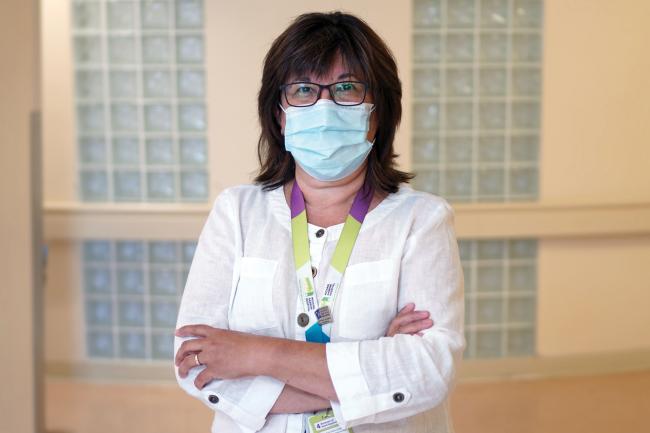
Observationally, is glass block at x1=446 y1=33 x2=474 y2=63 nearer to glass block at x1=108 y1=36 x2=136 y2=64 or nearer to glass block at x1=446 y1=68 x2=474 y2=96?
glass block at x1=446 y1=68 x2=474 y2=96

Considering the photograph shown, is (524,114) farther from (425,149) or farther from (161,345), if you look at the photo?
(161,345)

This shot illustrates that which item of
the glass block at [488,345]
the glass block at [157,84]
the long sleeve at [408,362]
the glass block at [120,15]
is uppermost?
the glass block at [120,15]

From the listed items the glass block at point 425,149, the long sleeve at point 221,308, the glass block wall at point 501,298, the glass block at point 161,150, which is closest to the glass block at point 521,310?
the glass block wall at point 501,298

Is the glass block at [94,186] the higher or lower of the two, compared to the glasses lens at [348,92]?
lower

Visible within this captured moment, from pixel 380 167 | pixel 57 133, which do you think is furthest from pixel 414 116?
pixel 380 167

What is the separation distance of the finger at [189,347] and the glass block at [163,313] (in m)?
2.64

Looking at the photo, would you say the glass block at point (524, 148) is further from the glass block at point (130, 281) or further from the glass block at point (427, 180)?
the glass block at point (130, 281)

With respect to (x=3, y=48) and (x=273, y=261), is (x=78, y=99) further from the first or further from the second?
(x=273, y=261)

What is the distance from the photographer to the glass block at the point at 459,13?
12.8 ft

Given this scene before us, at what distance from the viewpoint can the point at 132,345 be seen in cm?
408

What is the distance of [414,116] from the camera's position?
3957 mm

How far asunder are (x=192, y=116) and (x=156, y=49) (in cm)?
40

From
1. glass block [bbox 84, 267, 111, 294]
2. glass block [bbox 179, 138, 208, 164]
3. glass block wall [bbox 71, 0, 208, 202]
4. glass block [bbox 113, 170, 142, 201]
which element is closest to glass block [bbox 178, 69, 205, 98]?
glass block wall [bbox 71, 0, 208, 202]

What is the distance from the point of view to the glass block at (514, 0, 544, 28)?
12.9 feet
